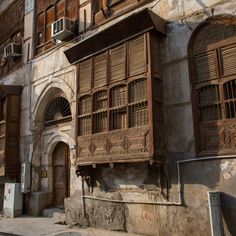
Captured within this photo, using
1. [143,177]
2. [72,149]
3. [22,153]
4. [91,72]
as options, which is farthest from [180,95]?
[22,153]

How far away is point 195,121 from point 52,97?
19.3ft

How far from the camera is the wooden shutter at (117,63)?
25.0 feet

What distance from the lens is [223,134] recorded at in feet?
20.6

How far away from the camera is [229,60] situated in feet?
21.0

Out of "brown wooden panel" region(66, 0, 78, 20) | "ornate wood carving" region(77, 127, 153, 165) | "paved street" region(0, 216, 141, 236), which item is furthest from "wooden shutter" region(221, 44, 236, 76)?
"brown wooden panel" region(66, 0, 78, 20)

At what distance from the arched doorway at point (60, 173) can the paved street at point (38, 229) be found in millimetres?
864

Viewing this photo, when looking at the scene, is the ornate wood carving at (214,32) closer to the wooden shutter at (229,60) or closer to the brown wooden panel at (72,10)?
the wooden shutter at (229,60)

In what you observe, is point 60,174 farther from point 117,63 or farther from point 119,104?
point 117,63

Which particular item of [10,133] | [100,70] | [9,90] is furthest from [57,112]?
[100,70]

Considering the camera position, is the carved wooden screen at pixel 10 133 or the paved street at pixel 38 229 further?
the carved wooden screen at pixel 10 133

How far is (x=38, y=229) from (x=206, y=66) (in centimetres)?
574

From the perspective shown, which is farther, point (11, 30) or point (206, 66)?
point (11, 30)

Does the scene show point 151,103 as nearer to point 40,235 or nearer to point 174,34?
point 174,34

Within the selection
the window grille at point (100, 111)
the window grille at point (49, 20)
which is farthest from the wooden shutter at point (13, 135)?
the window grille at point (100, 111)
